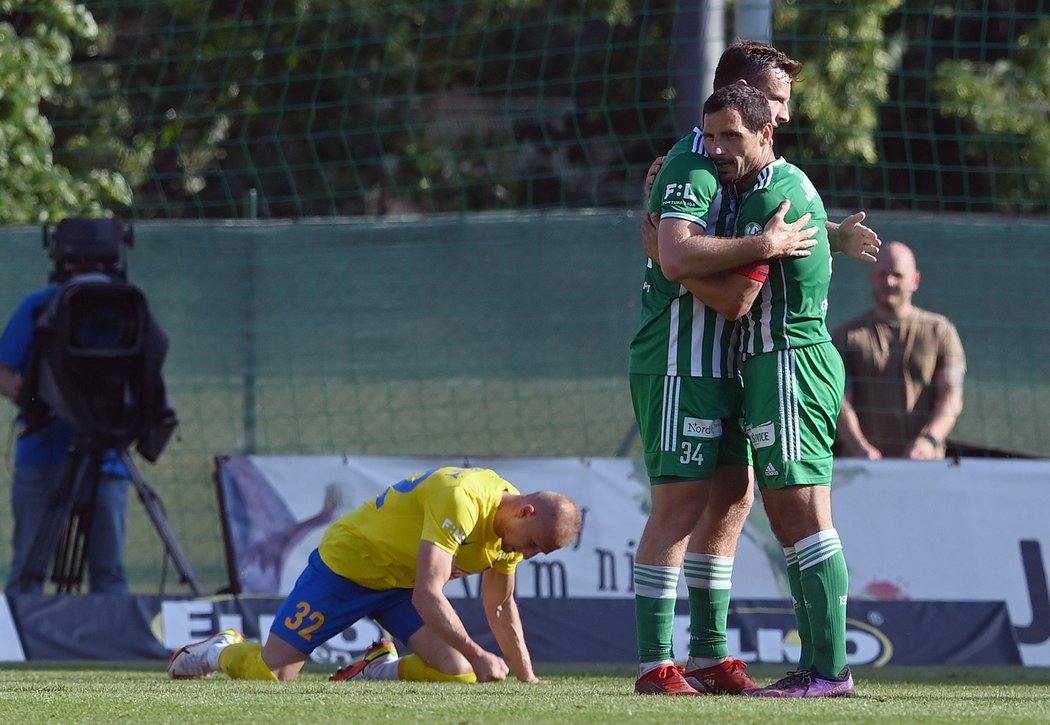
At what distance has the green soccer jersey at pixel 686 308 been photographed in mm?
4691

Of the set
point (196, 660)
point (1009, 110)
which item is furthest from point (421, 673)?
point (1009, 110)

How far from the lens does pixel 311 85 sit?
14.2 meters

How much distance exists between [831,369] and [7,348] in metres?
4.45

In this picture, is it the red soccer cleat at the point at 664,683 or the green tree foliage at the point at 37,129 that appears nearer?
the red soccer cleat at the point at 664,683

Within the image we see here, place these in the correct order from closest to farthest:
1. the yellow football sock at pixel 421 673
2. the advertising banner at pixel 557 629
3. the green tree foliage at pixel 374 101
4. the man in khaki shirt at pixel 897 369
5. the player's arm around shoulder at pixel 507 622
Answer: the player's arm around shoulder at pixel 507 622
the yellow football sock at pixel 421 673
the advertising banner at pixel 557 629
the man in khaki shirt at pixel 897 369
the green tree foliage at pixel 374 101

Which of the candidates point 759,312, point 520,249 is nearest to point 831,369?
point 759,312

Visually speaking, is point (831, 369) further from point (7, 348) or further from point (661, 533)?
point (7, 348)

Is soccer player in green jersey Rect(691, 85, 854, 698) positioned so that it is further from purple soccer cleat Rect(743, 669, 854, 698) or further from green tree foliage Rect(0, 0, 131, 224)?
green tree foliage Rect(0, 0, 131, 224)

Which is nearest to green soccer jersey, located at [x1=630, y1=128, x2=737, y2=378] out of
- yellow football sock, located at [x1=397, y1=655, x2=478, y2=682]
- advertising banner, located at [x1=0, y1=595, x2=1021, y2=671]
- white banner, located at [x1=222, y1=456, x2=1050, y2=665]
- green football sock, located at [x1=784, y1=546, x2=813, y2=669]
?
green football sock, located at [x1=784, y1=546, x2=813, y2=669]

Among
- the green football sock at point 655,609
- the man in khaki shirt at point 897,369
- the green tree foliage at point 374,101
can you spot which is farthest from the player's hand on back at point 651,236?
the green tree foliage at point 374,101

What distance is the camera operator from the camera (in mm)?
7672

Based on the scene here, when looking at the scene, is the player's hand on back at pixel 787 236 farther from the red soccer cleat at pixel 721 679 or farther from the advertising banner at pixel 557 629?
the advertising banner at pixel 557 629

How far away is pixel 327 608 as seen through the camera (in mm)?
6188

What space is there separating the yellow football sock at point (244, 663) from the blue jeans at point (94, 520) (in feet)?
5.61
